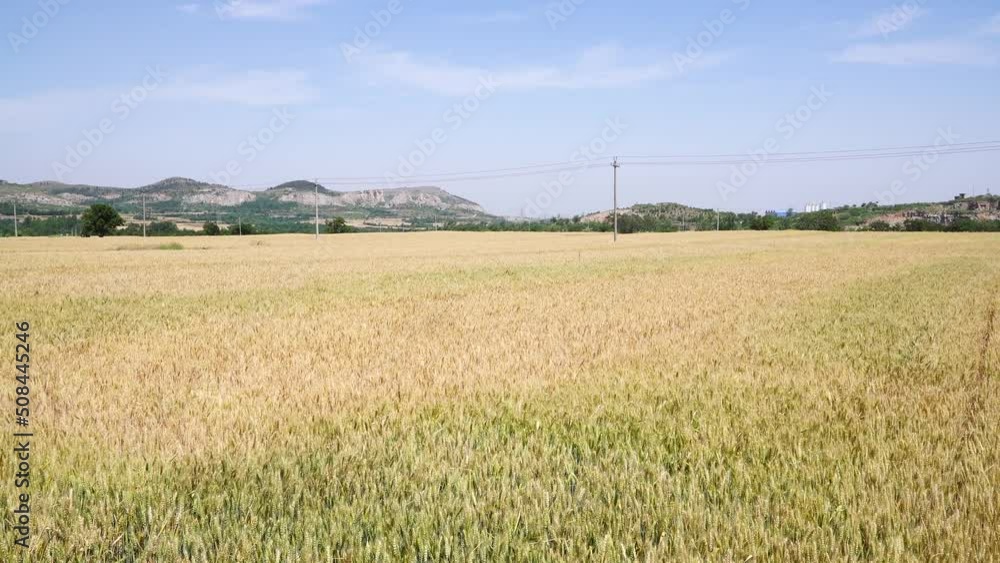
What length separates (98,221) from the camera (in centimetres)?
9262

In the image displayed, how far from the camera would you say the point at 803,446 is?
407cm

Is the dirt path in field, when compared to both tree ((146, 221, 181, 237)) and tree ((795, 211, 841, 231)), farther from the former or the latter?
tree ((146, 221, 181, 237))

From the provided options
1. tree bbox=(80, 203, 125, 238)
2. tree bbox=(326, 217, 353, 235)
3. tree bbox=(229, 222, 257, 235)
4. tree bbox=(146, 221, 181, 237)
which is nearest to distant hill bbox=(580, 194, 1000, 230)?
tree bbox=(326, 217, 353, 235)

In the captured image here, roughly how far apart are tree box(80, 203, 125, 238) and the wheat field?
98732 millimetres

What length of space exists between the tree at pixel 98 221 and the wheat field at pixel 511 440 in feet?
324

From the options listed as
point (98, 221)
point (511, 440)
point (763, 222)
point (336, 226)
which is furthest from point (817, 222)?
point (511, 440)

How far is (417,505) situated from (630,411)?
7.28 ft

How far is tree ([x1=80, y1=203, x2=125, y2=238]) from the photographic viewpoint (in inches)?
3617

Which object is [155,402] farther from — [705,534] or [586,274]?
[586,274]

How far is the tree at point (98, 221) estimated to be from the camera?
91875 millimetres

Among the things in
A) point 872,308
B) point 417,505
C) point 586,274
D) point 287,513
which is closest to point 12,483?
→ point 287,513

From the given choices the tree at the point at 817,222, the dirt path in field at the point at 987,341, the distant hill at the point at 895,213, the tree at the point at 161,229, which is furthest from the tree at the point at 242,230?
the dirt path in field at the point at 987,341

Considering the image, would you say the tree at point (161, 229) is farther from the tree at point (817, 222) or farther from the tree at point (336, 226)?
the tree at point (817, 222)

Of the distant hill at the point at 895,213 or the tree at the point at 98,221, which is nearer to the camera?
the tree at the point at 98,221
